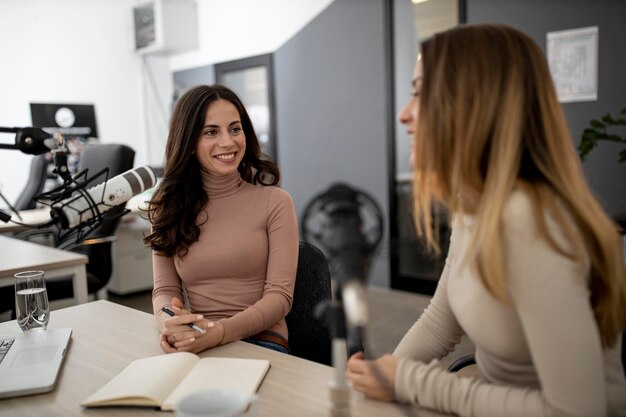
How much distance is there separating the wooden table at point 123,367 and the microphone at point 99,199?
Result: 37 cm

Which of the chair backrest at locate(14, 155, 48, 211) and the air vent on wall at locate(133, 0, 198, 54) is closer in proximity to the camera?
the chair backrest at locate(14, 155, 48, 211)

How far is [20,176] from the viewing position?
5.07 metres

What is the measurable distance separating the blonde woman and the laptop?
28.8 inches

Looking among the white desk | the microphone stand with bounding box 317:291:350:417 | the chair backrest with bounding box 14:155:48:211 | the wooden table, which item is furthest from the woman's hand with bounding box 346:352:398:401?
the chair backrest with bounding box 14:155:48:211

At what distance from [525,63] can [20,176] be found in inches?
206

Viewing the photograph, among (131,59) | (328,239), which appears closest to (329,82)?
(131,59)

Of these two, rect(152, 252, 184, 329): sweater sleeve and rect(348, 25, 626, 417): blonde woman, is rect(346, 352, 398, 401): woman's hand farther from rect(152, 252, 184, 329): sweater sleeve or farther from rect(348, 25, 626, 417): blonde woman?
rect(152, 252, 184, 329): sweater sleeve

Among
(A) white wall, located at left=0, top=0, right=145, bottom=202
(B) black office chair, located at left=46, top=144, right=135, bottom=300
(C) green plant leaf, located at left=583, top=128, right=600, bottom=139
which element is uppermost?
(A) white wall, located at left=0, top=0, right=145, bottom=202

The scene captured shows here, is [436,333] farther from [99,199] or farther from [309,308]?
[99,199]

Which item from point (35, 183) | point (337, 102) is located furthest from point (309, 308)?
point (35, 183)

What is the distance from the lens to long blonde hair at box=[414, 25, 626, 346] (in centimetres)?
77

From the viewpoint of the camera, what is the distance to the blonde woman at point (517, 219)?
750 millimetres

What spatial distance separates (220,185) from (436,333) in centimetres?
77

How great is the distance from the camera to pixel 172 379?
3.35 ft
